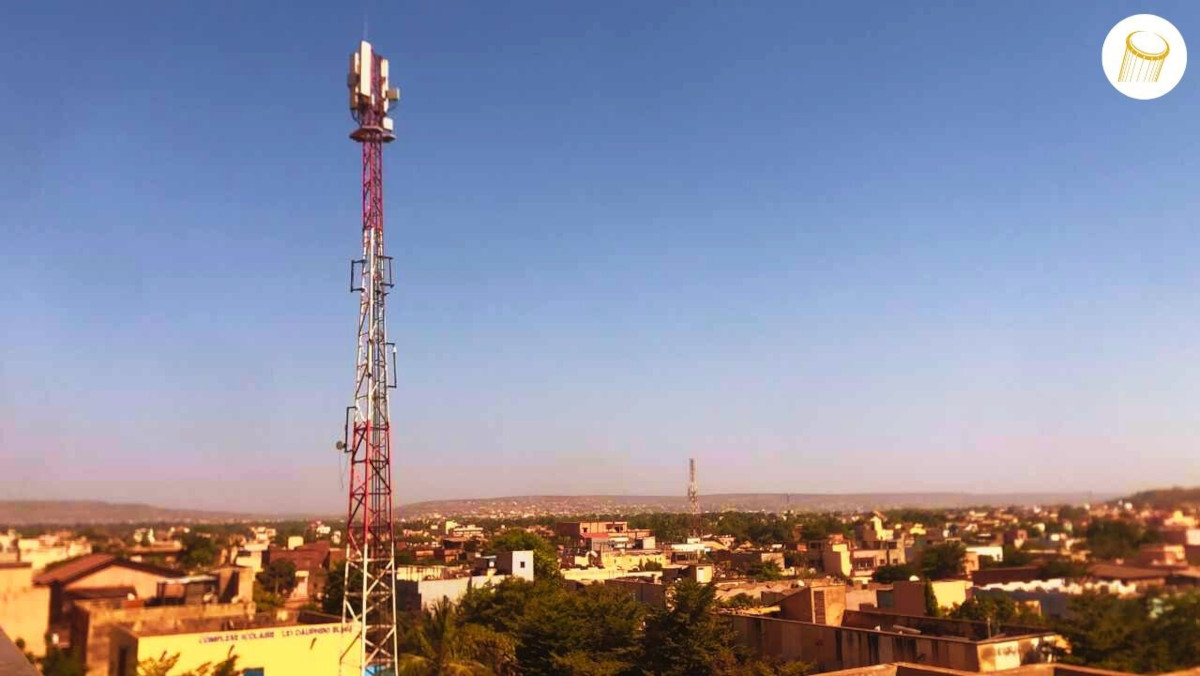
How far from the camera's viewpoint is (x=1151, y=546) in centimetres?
768

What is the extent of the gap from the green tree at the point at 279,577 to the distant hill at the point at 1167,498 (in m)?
12.1

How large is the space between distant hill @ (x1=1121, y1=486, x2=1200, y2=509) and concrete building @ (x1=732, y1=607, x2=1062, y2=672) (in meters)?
5.20

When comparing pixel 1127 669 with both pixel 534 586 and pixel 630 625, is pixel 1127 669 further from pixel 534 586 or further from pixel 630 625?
pixel 534 586

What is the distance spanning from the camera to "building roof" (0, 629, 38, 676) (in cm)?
439

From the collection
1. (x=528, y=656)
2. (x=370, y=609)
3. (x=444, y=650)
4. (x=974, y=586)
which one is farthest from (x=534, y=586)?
(x=974, y=586)

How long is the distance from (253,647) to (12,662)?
6.54 meters

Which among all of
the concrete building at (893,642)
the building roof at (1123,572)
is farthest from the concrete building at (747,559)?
the building roof at (1123,572)

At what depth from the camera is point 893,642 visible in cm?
1418

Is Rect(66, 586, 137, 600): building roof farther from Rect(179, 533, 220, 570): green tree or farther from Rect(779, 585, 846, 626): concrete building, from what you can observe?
Rect(779, 585, 846, 626): concrete building

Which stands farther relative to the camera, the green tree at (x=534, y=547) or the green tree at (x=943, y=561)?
the green tree at (x=534, y=547)

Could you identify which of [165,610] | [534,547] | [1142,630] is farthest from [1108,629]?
[534,547]

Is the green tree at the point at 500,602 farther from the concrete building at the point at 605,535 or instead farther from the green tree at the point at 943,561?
the concrete building at the point at 605,535

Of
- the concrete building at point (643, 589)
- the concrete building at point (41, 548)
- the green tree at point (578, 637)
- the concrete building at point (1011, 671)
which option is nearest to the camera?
the concrete building at point (41, 548)

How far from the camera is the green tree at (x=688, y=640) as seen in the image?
48.5ft
